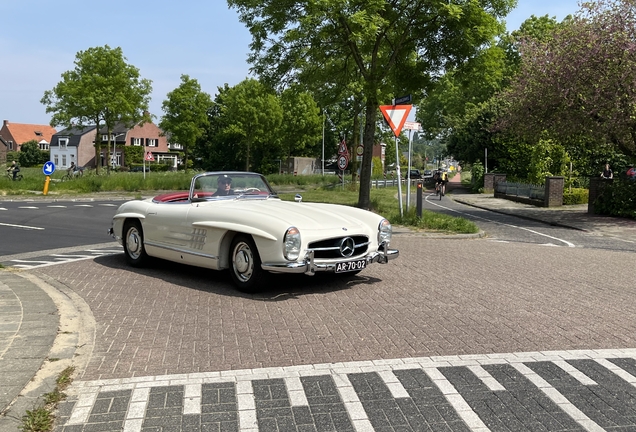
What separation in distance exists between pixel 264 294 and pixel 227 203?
138 centimetres

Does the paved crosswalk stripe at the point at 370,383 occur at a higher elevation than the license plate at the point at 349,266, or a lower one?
lower

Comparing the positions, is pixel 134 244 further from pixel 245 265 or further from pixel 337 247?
pixel 337 247

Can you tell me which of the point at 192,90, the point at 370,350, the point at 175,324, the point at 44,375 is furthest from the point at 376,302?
the point at 192,90

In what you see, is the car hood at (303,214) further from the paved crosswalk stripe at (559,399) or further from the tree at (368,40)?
the tree at (368,40)

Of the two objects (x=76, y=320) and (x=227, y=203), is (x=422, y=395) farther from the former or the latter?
(x=227, y=203)

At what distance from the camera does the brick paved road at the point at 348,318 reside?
176 inches

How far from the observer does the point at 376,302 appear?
647 centimetres

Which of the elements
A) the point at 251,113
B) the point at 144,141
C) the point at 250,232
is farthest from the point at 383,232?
the point at 144,141

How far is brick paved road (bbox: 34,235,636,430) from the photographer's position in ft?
14.7

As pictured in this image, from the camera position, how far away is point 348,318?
5805 mm

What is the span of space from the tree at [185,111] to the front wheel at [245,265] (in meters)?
53.8

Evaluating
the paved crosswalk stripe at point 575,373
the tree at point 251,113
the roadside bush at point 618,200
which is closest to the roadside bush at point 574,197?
the roadside bush at point 618,200

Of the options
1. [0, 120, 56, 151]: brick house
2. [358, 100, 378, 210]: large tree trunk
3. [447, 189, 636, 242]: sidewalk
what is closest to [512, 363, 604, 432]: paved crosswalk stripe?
[447, 189, 636, 242]: sidewalk

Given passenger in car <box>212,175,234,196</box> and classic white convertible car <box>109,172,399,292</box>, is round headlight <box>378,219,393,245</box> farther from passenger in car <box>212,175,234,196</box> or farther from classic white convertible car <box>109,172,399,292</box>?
passenger in car <box>212,175,234,196</box>
